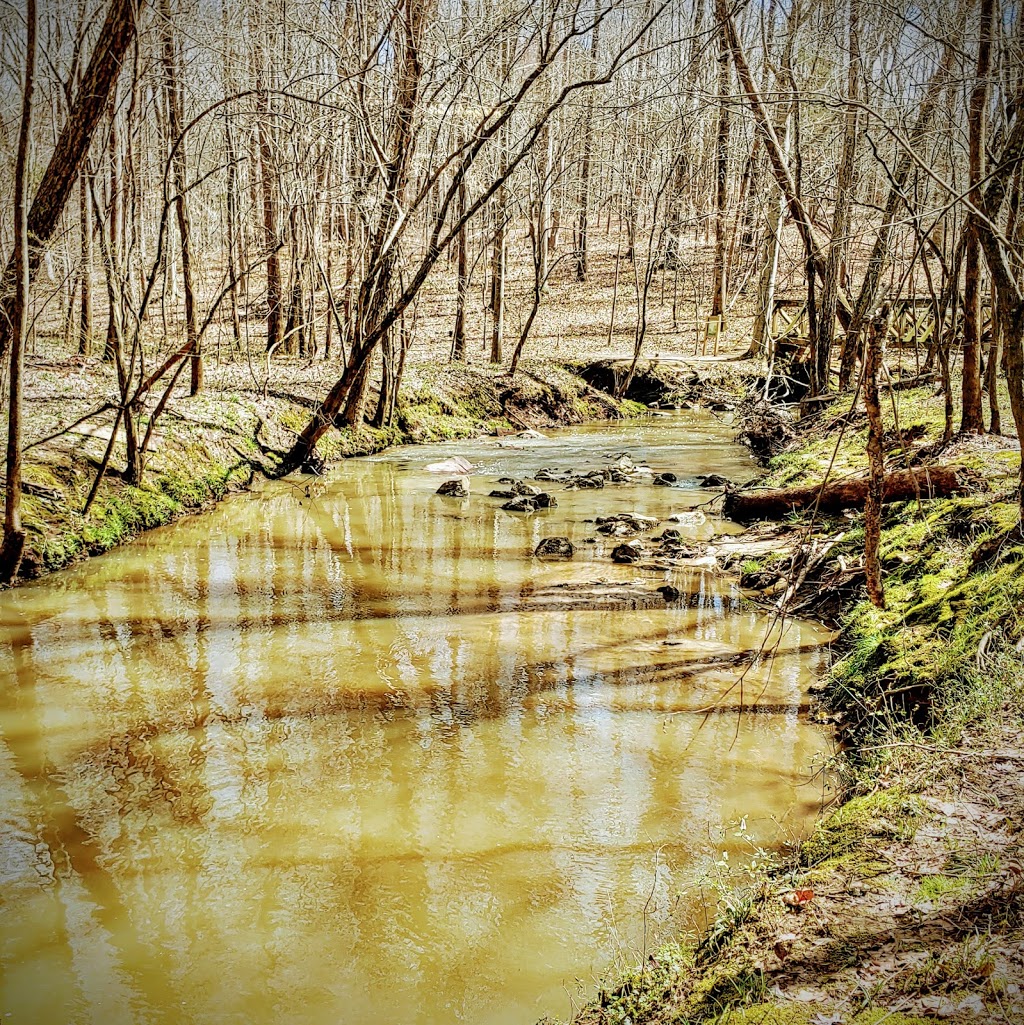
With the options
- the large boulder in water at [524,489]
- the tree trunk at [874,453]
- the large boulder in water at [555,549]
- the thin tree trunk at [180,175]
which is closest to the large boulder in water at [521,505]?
the large boulder in water at [524,489]

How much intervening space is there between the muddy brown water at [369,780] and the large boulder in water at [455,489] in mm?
4176

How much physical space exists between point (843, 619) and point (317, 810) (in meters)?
4.89

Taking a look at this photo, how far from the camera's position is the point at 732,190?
122 ft

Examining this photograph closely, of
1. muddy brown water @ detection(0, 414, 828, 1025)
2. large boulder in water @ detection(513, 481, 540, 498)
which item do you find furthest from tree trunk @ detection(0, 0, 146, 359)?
large boulder in water @ detection(513, 481, 540, 498)

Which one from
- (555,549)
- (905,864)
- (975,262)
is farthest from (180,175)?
(905,864)

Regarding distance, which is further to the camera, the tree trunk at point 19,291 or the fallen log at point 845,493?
the fallen log at point 845,493

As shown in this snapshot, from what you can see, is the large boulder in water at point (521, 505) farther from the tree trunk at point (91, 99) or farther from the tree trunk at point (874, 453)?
the tree trunk at point (91, 99)

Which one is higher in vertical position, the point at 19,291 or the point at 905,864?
the point at 19,291

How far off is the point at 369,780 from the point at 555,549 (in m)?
5.67

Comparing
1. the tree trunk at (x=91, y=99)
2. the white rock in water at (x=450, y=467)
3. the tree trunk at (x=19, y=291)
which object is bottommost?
the white rock in water at (x=450, y=467)

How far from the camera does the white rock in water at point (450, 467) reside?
15.9 m

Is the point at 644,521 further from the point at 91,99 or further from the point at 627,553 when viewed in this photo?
the point at 91,99

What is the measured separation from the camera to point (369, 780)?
5.14 m

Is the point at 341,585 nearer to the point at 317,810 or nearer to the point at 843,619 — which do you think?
the point at 317,810
